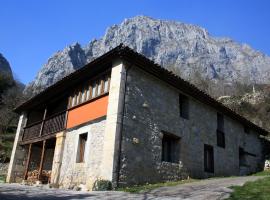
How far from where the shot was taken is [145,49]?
11731 centimetres

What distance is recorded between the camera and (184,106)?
14.3 metres

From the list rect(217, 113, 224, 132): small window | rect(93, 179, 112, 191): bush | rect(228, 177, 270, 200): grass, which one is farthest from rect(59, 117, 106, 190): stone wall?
rect(217, 113, 224, 132): small window

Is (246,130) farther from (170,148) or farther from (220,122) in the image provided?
(170,148)

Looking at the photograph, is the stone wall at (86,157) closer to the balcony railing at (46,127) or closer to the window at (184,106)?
the balcony railing at (46,127)

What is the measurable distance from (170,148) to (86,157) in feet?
11.8

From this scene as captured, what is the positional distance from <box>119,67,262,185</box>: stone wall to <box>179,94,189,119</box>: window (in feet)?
0.70

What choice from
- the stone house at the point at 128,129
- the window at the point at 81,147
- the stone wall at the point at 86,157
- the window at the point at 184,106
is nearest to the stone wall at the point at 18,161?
the stone house at the point at 128,129

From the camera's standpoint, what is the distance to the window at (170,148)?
12641 millimetres

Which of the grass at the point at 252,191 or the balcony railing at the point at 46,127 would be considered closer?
the grass at the point at 252,191

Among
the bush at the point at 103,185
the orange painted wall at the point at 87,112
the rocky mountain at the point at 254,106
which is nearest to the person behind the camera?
the bush at the point at 103,185

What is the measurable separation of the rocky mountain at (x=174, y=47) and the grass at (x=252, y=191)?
84913mm

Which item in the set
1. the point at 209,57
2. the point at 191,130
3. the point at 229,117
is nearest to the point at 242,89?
the point at 229,117

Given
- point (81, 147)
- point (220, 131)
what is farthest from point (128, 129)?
point (220, 131)

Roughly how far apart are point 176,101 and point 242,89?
3072cm
